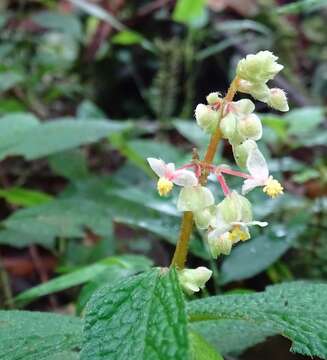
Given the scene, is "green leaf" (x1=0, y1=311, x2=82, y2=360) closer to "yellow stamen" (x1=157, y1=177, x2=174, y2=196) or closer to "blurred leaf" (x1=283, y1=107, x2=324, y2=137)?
"yellow stamen" (x1=157, y1=177, x2=174, y2=196)

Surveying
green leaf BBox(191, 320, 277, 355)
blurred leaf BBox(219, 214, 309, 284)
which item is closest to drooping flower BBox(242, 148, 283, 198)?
green leaf BBox(191, 320, 277, 355)

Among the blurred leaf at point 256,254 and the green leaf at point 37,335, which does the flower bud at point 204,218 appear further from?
the blurred leaf at point 256,254

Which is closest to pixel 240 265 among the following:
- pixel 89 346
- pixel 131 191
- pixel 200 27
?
pixel 131 191

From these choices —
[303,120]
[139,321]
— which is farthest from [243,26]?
[139,321]

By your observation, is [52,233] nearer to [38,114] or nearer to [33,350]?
[33,350]

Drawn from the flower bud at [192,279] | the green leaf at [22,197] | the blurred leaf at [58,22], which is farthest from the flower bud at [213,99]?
the blurred leaf at [58,22]
